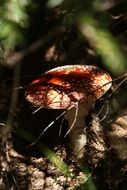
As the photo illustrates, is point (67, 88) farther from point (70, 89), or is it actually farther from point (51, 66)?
point (51, 66)

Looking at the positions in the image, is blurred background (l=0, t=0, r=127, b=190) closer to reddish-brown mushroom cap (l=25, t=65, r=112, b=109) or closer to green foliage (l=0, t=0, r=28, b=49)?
green foliage (l=0, t=0, r=28, b=49)

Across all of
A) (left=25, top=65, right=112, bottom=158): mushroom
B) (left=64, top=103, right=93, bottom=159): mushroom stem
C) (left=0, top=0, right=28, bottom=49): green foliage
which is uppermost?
(left=0, top=0, right=28, bottom=49): green foliage

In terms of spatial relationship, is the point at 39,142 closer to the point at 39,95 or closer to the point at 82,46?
the point at 39,95

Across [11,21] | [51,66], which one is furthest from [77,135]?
[11,21]

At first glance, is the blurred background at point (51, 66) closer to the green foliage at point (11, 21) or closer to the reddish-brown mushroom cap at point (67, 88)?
the green foliage at point (11, 21)

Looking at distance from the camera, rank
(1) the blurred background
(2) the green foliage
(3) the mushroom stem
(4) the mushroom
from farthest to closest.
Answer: (3) the mushroom stem < (4) the mushroom < (1) the blurred background < (2) the green foliage

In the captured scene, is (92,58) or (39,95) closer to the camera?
(39,95)

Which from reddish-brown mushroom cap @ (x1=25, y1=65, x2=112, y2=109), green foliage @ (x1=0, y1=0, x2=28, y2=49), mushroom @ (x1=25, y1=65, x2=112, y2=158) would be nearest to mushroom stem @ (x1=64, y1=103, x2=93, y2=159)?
mushroom @ (x1=25, y1=65, x2=112, y2=158)

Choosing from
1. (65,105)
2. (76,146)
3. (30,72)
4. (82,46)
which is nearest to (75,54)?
(82,46)
